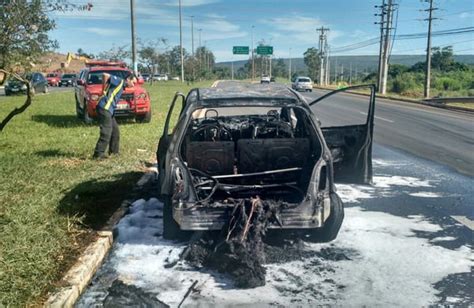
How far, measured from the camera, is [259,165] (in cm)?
552

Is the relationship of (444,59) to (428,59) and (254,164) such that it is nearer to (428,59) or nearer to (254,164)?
(428,59)

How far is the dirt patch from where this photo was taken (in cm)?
387

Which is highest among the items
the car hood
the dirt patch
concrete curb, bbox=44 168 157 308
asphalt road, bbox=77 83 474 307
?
the car hood

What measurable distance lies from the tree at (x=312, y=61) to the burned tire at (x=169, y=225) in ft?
323

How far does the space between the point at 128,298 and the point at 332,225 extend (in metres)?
2.13

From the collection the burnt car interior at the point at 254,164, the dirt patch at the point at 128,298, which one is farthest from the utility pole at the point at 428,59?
the dirt patch at the point at 128,298

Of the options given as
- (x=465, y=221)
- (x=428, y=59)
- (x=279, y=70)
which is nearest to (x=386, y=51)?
(x=428, y=59)

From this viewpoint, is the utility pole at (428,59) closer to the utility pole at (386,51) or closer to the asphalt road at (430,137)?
the utility pole at (386,51)

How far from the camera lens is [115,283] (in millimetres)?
4230

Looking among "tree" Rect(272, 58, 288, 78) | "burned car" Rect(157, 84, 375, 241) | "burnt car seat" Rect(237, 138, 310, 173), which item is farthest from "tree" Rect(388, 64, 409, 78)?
"burnt car seat" Rect(237, 138, 310, 173)

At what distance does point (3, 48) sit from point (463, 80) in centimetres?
5645

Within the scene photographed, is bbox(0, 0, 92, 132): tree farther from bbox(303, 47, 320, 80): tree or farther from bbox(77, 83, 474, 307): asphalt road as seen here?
bbox(303, 47, 320, 80): tree

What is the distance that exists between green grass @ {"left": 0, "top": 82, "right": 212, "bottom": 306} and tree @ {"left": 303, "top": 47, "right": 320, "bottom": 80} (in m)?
92.6

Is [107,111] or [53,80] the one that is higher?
[107,111]
